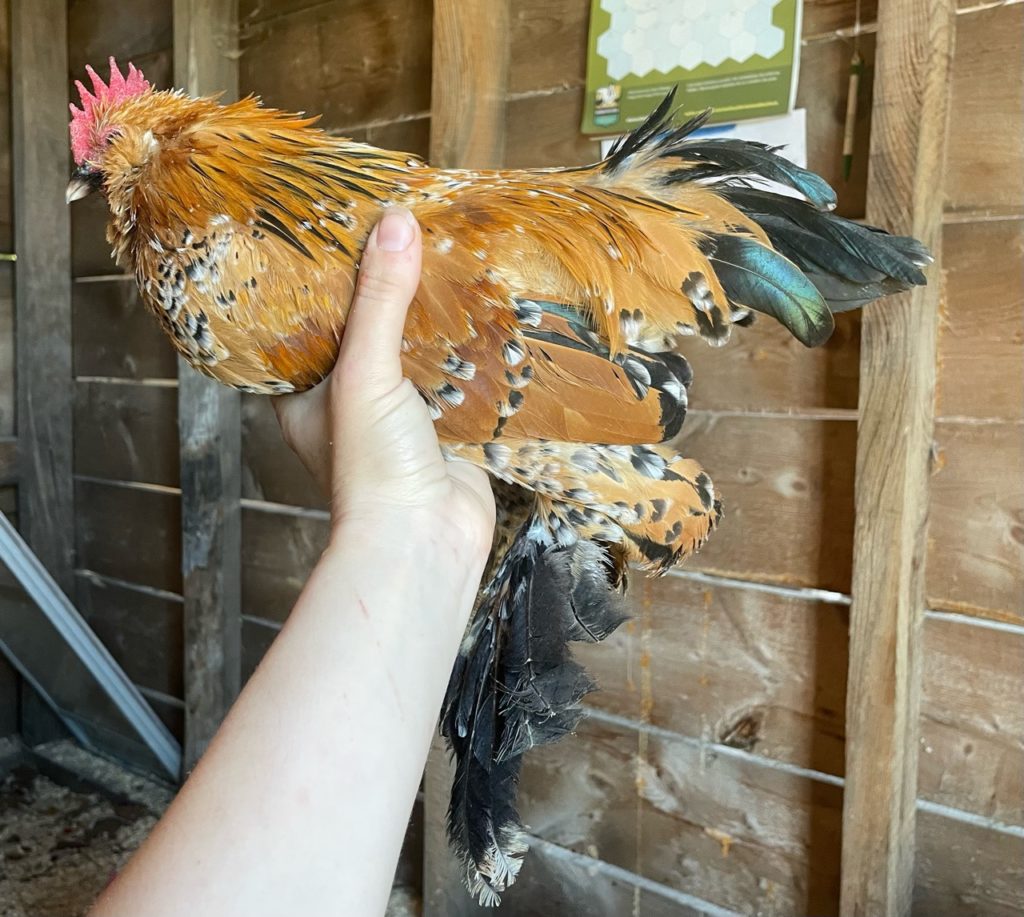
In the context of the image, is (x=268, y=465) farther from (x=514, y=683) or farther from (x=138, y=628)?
(x=514, y=683)

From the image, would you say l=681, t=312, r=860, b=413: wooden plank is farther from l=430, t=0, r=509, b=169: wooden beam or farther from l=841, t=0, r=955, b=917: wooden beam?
l=430, t=0, r=509, b=169: wooden beam

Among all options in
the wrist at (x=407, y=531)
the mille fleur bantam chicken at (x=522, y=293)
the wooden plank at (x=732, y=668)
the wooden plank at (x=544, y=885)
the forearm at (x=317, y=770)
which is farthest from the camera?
the wooden plank at (x=544, y=885)

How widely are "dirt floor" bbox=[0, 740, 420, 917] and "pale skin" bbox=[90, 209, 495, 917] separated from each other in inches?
55.4

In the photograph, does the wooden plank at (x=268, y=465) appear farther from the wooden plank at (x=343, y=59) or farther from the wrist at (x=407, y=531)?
the wrist at (x=407, y=531)

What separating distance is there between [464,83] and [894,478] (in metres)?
0.94

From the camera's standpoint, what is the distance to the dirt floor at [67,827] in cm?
181

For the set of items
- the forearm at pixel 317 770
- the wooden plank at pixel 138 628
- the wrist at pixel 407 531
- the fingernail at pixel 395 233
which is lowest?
the wooden plank at pixel 138 628

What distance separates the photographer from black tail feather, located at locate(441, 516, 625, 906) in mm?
850

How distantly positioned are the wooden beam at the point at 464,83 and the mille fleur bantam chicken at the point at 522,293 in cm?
56

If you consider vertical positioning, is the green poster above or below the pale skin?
above

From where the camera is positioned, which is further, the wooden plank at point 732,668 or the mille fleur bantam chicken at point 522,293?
the wooden plank at point 732,668

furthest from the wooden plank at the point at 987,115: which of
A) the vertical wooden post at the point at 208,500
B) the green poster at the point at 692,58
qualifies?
the vertical wooden post at the point at 208,500

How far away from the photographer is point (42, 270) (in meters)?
2.11

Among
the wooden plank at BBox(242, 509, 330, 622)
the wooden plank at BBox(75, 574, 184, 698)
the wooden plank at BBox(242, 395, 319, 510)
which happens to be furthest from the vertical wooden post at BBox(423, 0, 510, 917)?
the wooden plank at BBox(75, 574, 184, 698)
